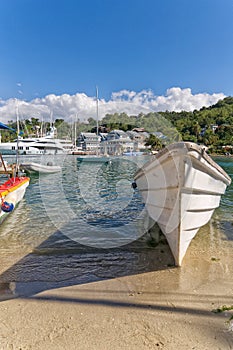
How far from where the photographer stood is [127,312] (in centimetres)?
310

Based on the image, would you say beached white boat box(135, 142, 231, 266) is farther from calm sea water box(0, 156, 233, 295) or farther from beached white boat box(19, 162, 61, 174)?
beached white boat box(19, 162, 61, 174)

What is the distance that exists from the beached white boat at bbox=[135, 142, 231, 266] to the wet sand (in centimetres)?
75

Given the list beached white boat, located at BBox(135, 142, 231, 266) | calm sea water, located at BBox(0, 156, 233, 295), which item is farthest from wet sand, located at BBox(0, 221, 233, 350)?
beached white boat, located at BBox(135, 142, 231, 266)

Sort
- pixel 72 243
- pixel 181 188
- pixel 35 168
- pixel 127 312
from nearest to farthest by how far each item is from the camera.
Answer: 1. pixel 127 312
2. pixel 181 188
3. pixel 72 243
4. pixel 35 168

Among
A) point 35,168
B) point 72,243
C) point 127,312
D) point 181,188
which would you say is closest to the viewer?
point 127,312

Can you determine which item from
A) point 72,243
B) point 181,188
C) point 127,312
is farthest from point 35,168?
point 127,312

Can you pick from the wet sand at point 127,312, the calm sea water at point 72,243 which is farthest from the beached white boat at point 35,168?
the wet sand at point 127,312

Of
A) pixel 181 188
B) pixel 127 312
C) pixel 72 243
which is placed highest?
pixel 181 188

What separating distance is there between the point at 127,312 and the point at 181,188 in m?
2.03

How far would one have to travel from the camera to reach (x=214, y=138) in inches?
2830

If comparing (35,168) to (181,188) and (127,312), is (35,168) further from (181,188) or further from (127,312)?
(127,312)

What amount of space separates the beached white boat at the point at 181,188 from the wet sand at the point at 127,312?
748 mm

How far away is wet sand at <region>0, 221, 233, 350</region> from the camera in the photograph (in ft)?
8.43

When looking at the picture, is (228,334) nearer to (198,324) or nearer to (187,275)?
(198,324)
